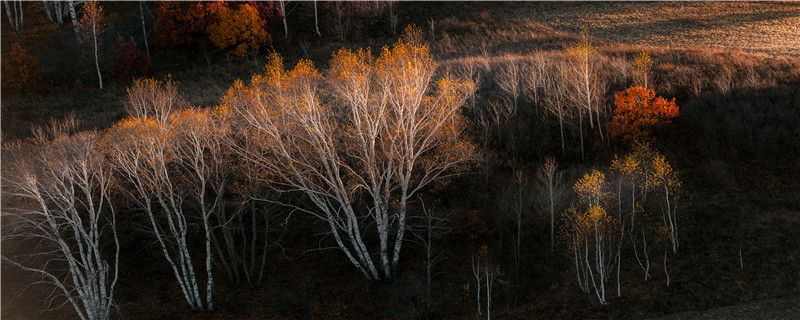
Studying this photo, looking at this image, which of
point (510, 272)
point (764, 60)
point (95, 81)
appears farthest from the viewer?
point (95, 81)

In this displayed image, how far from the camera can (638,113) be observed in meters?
40.0

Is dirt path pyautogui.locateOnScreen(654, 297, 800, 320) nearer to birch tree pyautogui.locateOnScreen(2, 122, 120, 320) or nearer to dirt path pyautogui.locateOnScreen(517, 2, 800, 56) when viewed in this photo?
birch tree pyautogui.locateOnScreen(2, 122, 120, 320)

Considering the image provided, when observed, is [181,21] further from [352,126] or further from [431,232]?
[431,232]

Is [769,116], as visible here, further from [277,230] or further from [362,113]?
[277,230]

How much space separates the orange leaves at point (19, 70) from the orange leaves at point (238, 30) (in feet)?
54.1

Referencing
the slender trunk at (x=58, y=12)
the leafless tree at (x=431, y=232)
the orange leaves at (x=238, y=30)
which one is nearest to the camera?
the leafless tree at (x=431, y=232)

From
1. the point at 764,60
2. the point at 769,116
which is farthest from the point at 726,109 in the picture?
the point at 764,60

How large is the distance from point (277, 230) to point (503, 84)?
2136cm

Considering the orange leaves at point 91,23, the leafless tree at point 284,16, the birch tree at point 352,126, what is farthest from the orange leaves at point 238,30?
the birch tree at point 352,126

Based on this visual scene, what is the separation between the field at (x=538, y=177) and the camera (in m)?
27.5

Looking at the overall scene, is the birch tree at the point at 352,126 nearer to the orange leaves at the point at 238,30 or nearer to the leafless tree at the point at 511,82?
the leafless tree at the point at 511,82

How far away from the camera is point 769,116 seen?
39031mm

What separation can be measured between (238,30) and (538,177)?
124 feet

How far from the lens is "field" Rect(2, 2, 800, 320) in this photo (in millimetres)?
27531
